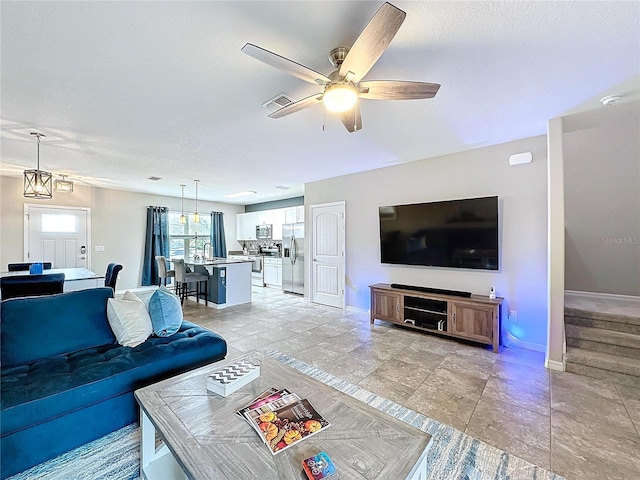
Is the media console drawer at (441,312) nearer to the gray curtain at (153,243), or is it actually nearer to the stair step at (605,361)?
the stair step at (605,361)

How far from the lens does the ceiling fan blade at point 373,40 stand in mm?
1247

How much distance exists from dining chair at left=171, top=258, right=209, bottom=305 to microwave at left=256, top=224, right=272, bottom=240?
2623 mm

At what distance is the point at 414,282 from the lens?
439cm

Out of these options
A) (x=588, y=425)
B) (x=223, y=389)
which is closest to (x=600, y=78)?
(x=588, y=425)

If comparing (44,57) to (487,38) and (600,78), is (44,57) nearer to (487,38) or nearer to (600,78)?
(487,38)

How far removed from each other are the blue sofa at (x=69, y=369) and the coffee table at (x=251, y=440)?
0.48m

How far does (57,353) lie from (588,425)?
4038 millimetres

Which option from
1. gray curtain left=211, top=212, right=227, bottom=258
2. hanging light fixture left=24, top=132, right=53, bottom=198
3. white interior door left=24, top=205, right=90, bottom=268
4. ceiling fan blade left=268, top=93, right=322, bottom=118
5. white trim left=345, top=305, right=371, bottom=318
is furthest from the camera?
gray curtain left=211, top=212, right=227, bottom=258

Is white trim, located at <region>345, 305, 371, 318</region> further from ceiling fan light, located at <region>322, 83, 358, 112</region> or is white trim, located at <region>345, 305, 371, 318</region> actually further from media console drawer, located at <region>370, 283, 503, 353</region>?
ceiling fan light, located at <region>322, 83, 358, 112</region>

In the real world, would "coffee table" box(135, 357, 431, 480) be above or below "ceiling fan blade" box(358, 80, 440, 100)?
below

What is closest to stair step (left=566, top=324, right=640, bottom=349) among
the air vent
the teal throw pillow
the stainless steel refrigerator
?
the air vent

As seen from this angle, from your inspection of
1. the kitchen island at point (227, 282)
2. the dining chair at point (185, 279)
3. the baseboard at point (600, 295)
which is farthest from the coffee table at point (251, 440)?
the baseboard at point (600, 295)

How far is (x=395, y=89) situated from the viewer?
71.1 inches

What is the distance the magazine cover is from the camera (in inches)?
48.2
